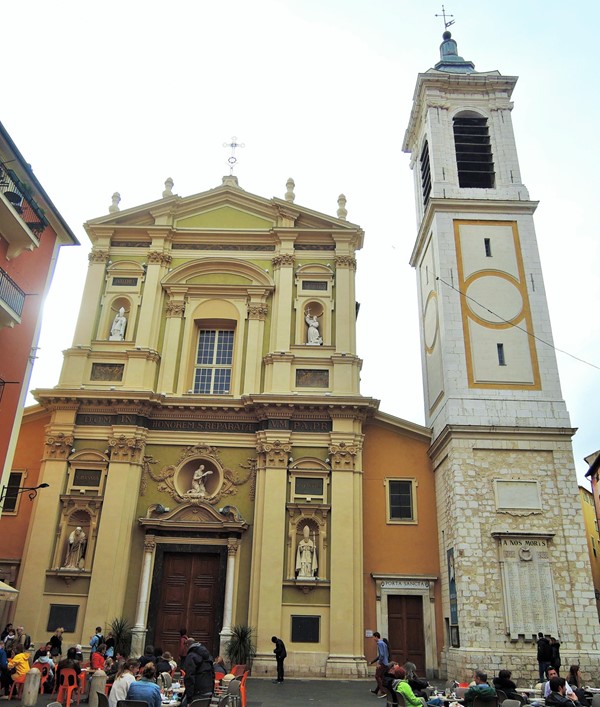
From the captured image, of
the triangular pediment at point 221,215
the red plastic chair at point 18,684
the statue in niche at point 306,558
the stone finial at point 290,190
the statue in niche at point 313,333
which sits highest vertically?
the stone finial at point 290,190

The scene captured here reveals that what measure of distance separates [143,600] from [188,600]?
1.23 meters

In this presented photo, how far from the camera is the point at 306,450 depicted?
19.6 metres

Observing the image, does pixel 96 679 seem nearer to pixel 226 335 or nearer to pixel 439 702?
pixel 439 702

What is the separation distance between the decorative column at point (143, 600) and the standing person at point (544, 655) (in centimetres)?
999

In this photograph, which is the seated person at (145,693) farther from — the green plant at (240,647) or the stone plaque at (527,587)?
the stone plaque at (527,587)

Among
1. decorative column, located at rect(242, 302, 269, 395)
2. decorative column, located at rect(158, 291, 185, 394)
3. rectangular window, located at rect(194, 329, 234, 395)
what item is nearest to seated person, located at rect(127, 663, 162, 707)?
decorative column, located at rect(242, 302, 269, 395)

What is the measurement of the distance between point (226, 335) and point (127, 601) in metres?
8.87

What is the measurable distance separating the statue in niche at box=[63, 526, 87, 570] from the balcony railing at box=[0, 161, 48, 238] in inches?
333

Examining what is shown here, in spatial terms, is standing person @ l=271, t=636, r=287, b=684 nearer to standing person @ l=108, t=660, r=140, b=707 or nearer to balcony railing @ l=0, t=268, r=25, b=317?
standing person @ l=108, t=660, r=140, b=707

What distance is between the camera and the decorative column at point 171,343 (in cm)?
2072

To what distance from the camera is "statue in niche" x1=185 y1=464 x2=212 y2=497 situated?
19141 mm

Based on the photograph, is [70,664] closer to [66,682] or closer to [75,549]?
[66,682]

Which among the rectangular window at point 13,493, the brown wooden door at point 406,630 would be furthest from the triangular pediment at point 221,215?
the brown wooden door at point 406,630

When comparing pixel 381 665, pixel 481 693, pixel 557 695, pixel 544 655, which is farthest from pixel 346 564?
pixel 557 695
